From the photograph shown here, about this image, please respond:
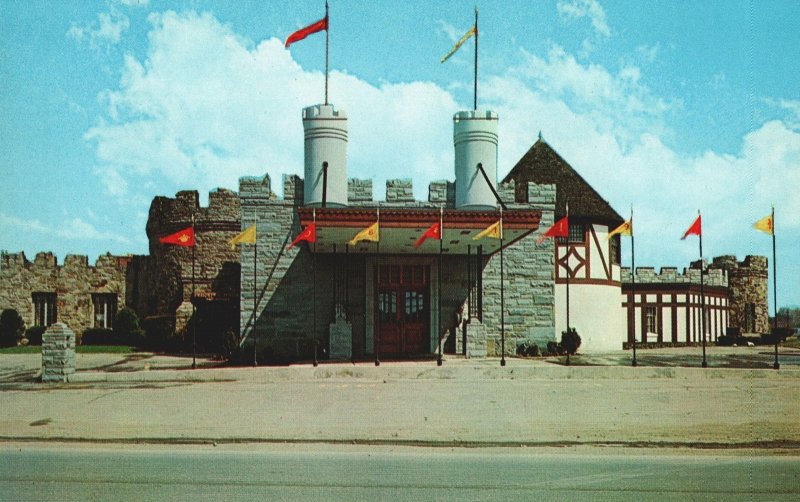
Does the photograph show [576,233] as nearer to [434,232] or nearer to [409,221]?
[434,232]

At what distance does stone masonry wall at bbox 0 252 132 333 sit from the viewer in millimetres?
38156

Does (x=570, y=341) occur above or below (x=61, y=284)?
below

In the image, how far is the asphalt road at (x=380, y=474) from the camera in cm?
759

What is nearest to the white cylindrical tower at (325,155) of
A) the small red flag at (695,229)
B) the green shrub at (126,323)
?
the small red flag at (695,229)

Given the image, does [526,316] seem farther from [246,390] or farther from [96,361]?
[96,361]

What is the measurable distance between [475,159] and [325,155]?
488 cm

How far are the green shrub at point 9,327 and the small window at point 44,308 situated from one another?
153cm

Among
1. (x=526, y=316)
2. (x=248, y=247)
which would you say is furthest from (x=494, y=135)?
(x=248, y=247)

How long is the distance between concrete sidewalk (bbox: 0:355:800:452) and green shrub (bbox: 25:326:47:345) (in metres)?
18.7

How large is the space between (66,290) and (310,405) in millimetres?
29373

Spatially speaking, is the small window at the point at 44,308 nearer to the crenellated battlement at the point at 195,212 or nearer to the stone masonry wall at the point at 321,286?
the crenellated battlement at the point at 195,212

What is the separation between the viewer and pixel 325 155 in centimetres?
2309

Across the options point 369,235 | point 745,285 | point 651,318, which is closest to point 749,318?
point 745,285

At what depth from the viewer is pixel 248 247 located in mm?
23422
